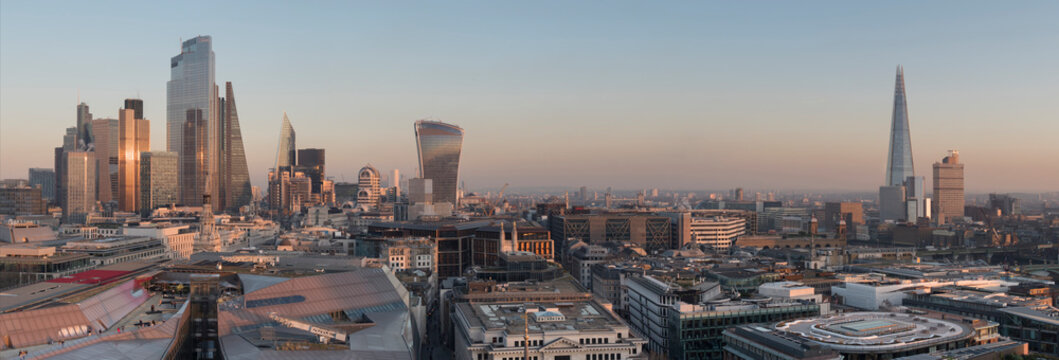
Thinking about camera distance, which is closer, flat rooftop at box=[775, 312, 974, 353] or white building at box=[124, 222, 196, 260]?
flat rooftop at box=[775, 312, 974, 353]

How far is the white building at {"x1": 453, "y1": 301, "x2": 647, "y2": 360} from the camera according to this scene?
66.9m

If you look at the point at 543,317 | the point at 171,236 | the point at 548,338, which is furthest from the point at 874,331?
the point at 171,236

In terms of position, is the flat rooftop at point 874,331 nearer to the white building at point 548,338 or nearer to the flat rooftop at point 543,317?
the white building at point 548,338

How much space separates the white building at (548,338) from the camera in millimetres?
66875

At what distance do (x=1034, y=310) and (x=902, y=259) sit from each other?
91826 mm

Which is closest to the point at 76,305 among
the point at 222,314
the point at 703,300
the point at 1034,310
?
the point at 222,314

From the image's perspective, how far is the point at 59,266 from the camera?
116 meters

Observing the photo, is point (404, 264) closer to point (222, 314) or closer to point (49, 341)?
point (222, 314)

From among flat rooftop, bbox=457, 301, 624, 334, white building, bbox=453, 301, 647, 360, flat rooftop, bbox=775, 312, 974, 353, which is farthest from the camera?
flat rooftop, bbox=457, 301, 624, 334

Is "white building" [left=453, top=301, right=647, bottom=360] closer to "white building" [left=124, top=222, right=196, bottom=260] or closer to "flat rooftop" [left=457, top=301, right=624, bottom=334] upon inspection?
"flat rooftop" [left=457, top=301, right=624, bottom=334]

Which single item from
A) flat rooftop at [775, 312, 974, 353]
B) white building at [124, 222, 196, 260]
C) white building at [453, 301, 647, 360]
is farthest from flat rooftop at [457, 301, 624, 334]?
white building at [124, 222, 196, 260]

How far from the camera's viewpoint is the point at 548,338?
6769 cm

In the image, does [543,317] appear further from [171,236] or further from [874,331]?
[171,236]

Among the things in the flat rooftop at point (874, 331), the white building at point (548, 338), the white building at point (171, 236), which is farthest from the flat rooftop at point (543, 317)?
the white building at point (171, 236)
